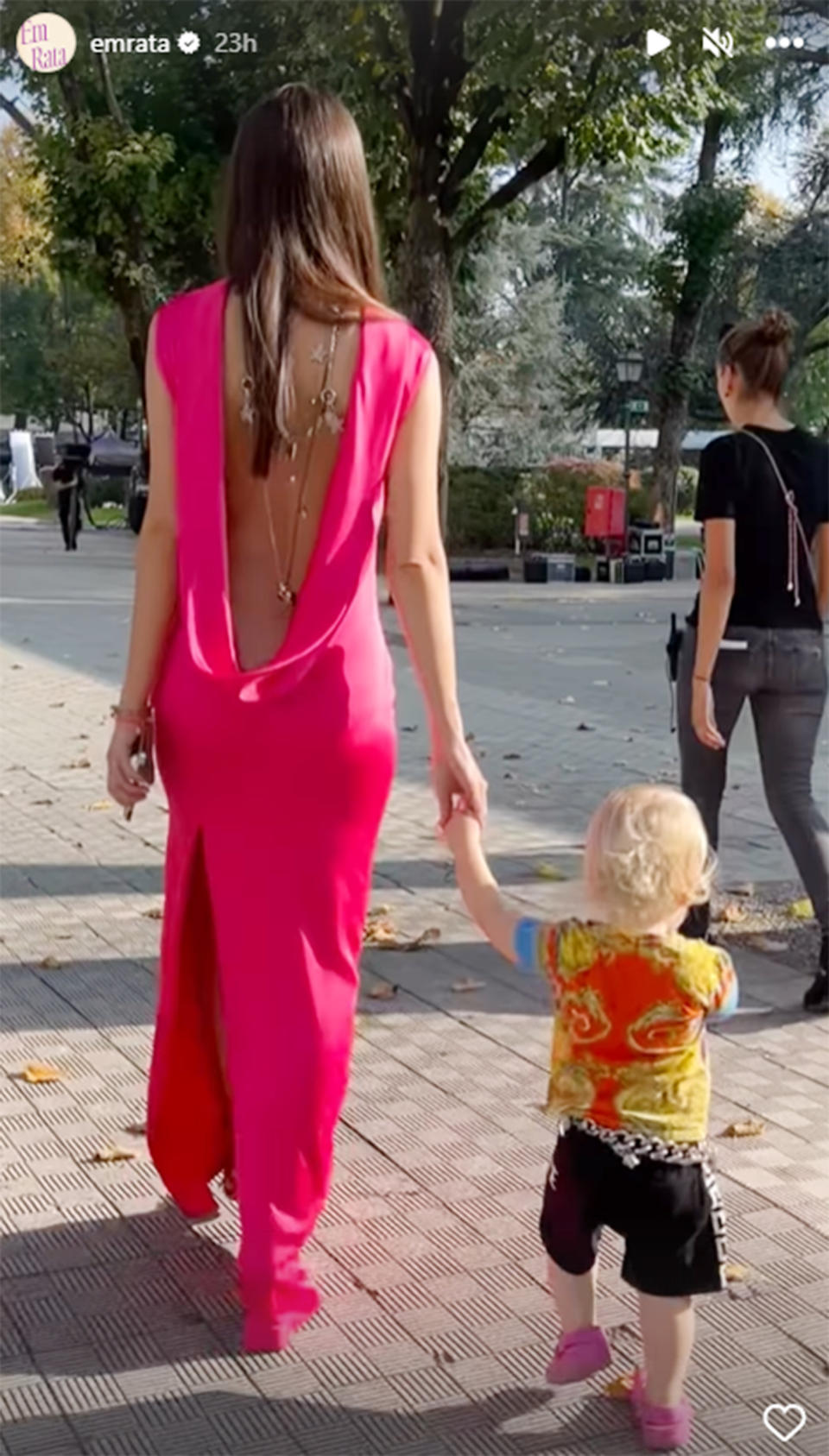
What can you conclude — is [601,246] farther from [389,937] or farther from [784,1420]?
[784,1420]

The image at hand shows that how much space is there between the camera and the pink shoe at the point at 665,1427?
2791mm

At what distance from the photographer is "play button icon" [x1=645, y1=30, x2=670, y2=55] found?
16.2m

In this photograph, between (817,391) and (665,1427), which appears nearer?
(665,1427)

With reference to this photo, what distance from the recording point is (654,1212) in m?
2.78

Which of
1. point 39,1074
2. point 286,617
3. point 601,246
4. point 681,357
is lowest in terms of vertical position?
point 39,1074

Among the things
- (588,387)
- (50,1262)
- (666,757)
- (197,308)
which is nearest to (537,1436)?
(50,1262)

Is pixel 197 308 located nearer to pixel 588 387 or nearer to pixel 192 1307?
pixel 192 1307

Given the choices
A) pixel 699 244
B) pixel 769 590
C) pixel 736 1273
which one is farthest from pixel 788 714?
pixel 699 244

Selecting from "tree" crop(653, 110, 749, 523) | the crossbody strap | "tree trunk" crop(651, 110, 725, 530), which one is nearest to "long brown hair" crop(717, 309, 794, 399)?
the crossbody strap

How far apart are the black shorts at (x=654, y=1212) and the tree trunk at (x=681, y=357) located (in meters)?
30.5

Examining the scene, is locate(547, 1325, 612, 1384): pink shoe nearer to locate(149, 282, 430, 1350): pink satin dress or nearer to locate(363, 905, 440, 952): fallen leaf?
locate(149, 282, 430, 1350): pink satin dress

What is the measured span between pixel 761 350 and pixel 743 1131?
217cm

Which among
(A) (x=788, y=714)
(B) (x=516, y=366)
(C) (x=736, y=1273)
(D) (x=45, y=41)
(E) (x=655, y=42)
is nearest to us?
(C) (x=736, y=1273)

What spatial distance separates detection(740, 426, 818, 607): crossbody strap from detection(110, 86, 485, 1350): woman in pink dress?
2105 millimetres
